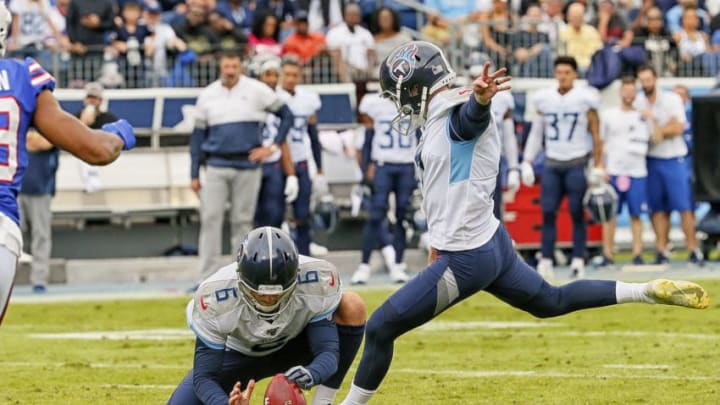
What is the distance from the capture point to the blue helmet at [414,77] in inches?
255

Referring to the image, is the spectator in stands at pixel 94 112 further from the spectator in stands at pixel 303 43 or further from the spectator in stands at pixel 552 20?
the spectator in stands at pixel 552 20

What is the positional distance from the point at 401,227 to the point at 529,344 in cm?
426

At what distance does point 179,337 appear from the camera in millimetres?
9797

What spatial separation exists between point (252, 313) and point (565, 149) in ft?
25.7

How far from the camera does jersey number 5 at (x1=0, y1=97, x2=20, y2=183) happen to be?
5.04 m

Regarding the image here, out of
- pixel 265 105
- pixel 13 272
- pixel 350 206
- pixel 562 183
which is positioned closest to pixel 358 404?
pixel 13 272

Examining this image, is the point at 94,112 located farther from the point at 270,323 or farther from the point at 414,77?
the point at 270,323

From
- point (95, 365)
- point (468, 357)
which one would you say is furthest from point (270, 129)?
point (468, 357)

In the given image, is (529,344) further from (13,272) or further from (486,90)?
(13,272)

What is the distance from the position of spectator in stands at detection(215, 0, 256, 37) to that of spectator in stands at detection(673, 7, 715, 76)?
455cm

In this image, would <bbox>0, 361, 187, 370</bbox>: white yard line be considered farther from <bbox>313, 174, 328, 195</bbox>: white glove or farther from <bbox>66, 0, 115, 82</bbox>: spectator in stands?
<bbox>66, 0, 115, 82</bbox>: spectator in stands

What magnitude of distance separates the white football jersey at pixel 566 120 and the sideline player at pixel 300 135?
6.27 ft

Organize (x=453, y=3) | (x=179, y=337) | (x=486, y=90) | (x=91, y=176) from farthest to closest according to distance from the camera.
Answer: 1. (x=453, y=3)
2. (x=91, y=176)
3. (x=179, y=337)
4. (x=486, y=90)

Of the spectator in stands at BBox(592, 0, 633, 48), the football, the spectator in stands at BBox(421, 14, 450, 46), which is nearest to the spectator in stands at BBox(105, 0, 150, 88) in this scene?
the spectator in stands at BBox(421, 14, 450, 46)
